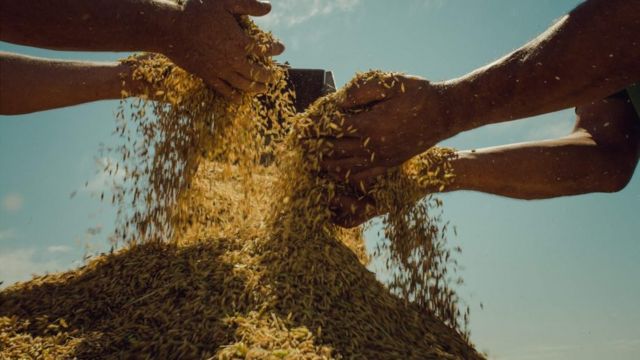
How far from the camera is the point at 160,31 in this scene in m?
2.52

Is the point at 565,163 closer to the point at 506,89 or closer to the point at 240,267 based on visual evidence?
the point at 506,89

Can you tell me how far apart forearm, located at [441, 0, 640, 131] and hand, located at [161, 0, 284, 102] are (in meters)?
1.13

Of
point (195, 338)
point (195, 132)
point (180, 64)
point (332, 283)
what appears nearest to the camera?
point (195, 338)

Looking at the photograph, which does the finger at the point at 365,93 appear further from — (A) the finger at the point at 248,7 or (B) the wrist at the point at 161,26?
(B) the wrist at the point at 161,26

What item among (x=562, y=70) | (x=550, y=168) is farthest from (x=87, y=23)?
(x=550, y=168)

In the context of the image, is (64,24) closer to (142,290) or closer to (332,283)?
(142,290)

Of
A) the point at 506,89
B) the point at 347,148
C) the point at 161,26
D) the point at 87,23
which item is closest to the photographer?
the point at 87,23

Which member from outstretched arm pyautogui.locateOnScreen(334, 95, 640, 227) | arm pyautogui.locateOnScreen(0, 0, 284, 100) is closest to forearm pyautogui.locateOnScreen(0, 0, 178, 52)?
arm pyautogui.locateOnScreen(0, 0, 284, 100)

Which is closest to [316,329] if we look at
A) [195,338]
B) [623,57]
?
[195,338]

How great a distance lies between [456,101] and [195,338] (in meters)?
1.81

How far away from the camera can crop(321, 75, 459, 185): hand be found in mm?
2887

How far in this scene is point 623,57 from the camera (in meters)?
2.54

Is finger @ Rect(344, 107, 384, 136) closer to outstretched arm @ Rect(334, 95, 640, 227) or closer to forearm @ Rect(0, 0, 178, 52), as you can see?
outstretched arm @ Rect(334, 95, 640, 227)

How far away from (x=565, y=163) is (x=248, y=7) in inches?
91.3
